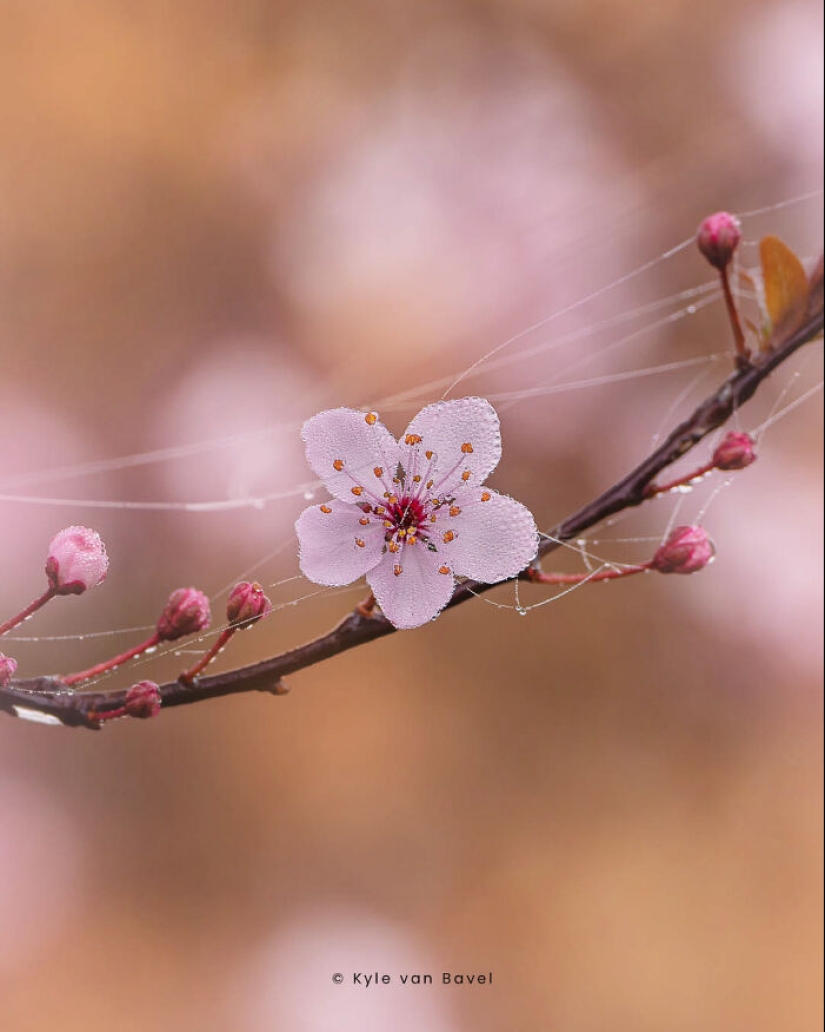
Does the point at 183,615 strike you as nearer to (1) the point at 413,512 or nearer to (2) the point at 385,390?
(1) the point at 413,512

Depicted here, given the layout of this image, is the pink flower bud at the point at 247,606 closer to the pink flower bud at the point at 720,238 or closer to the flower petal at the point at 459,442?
the flower petal at the point at 459,442

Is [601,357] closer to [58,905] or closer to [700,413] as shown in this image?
[700,413]

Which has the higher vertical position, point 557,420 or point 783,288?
A: point 557,420

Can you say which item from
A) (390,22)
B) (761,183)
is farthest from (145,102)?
(761,183)

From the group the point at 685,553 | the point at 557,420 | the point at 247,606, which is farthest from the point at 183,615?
the point at 557,420

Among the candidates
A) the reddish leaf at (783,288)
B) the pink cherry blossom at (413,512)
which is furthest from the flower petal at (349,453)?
the reddish leaf at (783,288)

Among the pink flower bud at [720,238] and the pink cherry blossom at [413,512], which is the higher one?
the pink flower bud at [720,238]
